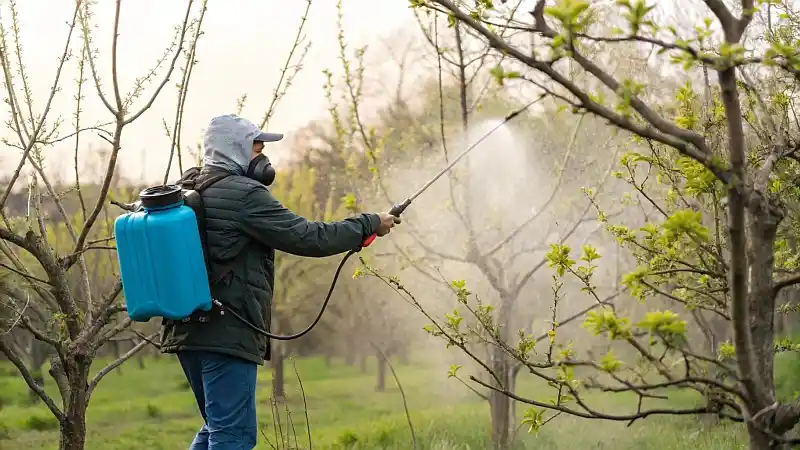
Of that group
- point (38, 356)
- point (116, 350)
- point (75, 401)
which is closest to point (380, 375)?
point (116, 350)

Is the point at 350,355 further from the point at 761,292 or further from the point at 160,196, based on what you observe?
the point at 761,292

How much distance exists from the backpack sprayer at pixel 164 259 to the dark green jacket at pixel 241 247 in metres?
0.05

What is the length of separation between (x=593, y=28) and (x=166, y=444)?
4.99 meters

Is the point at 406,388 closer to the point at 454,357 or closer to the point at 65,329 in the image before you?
the point at 454,357

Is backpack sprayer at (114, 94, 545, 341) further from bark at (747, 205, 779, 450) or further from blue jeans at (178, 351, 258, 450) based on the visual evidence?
bark at (747, 205, 779, 450)

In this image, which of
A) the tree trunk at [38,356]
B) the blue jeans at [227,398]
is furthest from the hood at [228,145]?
the tree trunk at [38,356]

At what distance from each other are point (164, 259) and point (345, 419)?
224 inches

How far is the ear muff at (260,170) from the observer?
2.73 metres

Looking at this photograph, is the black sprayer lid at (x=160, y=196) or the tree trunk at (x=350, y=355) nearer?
the black sprayer lid at (x=160, y=196)

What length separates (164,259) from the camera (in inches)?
97.2

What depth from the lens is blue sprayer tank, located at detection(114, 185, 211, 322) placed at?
2471mm

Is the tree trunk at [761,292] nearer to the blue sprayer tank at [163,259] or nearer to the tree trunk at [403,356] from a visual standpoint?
the blue sprayer tank at [163,259]

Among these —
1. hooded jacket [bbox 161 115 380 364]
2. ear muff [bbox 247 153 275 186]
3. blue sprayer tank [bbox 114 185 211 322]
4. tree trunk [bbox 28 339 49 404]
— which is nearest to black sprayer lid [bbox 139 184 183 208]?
blue sprayer tank [bbox 114 185 211 322]

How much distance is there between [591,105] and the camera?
1470mm
